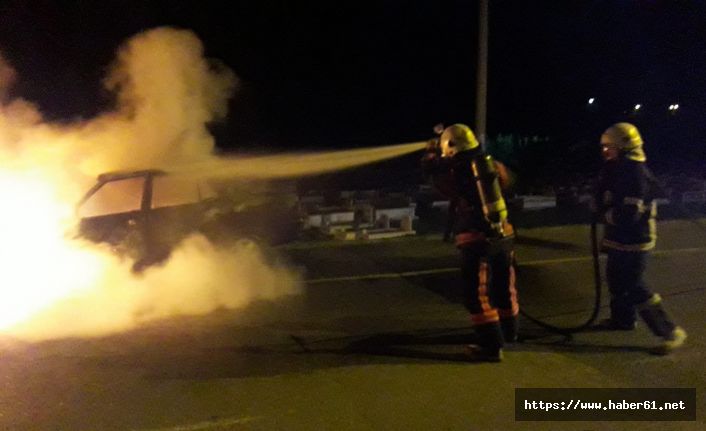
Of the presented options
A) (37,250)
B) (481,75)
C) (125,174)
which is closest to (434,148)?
(125,174)

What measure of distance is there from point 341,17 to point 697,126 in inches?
660

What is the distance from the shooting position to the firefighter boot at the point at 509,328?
6152 mm

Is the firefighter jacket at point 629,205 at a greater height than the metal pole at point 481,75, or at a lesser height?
lesser

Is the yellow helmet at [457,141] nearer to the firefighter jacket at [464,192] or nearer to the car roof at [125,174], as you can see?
the firefighter jacket at [464,192]

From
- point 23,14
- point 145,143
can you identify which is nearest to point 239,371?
point 145,143

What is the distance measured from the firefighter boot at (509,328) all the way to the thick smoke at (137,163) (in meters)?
2.74

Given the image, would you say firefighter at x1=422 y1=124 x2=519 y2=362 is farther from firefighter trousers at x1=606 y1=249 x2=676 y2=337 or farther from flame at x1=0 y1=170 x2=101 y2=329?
flame at x1=0 y1=170 x2=101 y2=329

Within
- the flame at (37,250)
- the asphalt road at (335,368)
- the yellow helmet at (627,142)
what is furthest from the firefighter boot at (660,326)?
the flame at (37,250)

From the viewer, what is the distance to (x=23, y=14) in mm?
22000

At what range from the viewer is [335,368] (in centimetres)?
571

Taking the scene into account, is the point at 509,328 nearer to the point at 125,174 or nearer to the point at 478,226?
the point at 478,226

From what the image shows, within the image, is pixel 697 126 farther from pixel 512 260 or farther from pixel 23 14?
pixel 512 260

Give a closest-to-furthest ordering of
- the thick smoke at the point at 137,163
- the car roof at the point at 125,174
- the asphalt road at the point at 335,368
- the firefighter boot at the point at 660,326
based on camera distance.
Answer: the asphalt road at the point at 335,368 < the firefighter boot at the point at 660,326 < the thick smoke at the point at 137,163 < the car roof at the point at 125,174

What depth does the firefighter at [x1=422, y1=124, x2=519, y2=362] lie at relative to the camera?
5.74 meters
